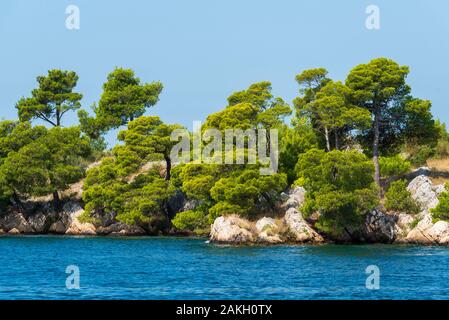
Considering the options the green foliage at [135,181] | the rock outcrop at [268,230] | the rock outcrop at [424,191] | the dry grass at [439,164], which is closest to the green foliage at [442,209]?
the rock outcrop at [424,191]

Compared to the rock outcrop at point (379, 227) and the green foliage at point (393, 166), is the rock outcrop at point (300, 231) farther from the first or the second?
the green foliage at point (393, 166)

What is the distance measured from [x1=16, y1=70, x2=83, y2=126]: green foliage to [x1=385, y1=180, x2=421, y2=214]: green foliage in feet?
152

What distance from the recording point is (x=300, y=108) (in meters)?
74.0

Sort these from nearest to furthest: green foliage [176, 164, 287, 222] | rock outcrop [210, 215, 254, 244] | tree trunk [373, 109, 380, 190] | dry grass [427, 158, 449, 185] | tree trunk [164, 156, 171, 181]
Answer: rock outcrop [210, 215, 254, 244]
green foliage [176, 164, 287, 222]
dry grass [427, 158, 449, 185]
tree trunk [373, 109, 380, 190]
tree trunk [164, 156, 171, 181]

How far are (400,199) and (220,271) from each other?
2399cm

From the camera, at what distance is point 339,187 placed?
5734 centimetres

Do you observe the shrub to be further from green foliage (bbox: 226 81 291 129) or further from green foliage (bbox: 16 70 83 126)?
green foliage (bbox: 16 70 83 126)

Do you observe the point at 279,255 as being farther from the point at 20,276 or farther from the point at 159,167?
the point at 159,167

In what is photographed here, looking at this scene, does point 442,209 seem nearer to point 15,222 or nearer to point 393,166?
point 393,166

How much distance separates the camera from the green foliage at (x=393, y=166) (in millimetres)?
65312

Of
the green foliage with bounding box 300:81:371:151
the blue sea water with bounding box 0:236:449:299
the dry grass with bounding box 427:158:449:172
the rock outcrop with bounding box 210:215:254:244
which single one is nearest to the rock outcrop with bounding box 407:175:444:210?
the blue sea water with bounding box 0:236:449:299

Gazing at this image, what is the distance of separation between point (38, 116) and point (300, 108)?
36347 millimetres

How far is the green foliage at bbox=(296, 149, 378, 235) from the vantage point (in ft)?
184

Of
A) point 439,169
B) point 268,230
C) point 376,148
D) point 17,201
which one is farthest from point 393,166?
point 17,201
